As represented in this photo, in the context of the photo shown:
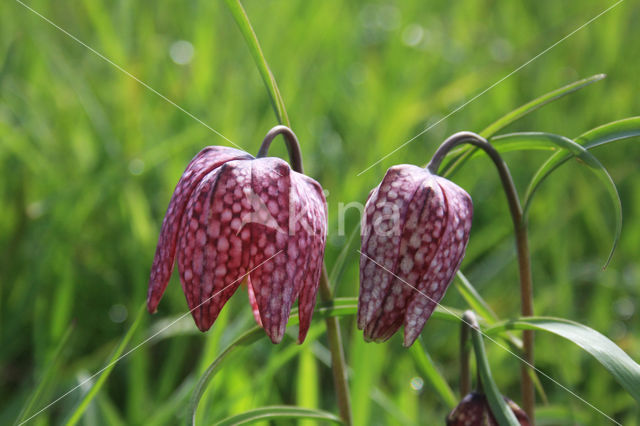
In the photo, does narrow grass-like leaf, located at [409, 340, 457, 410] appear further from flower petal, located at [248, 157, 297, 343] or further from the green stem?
flower petal, located at [248, 157, 297, 343]

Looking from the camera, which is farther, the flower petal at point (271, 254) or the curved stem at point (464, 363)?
the curved stem at point (464, 363)

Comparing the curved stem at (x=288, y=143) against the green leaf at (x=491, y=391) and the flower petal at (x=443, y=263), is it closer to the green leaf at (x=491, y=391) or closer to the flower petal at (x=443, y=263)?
the flower petal at (x=443, y=263)

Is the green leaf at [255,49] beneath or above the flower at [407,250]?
above

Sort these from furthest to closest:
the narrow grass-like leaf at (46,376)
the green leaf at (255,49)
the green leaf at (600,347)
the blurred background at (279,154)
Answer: the blurred background at (279,154), the narrow grass-like leaf at (46,376), the green leaf at (255,49), the green leaf at (600,347)

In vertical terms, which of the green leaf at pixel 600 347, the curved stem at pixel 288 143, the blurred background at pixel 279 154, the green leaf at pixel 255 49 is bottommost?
the blurred background at pixel 279 154

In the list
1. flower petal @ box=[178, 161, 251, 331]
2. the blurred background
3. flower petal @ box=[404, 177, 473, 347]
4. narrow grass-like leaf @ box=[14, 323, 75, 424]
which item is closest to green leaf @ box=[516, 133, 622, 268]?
flower petal @ box=[404, 177, 473, 347]

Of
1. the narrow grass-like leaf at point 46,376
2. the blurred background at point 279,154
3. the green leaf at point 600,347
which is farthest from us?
the blurred background at point 279,154

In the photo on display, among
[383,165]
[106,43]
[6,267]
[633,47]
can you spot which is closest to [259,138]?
[383,165]

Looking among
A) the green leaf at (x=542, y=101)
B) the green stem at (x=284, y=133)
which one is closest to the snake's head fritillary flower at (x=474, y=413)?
the green stem at (x=284, y=133)
